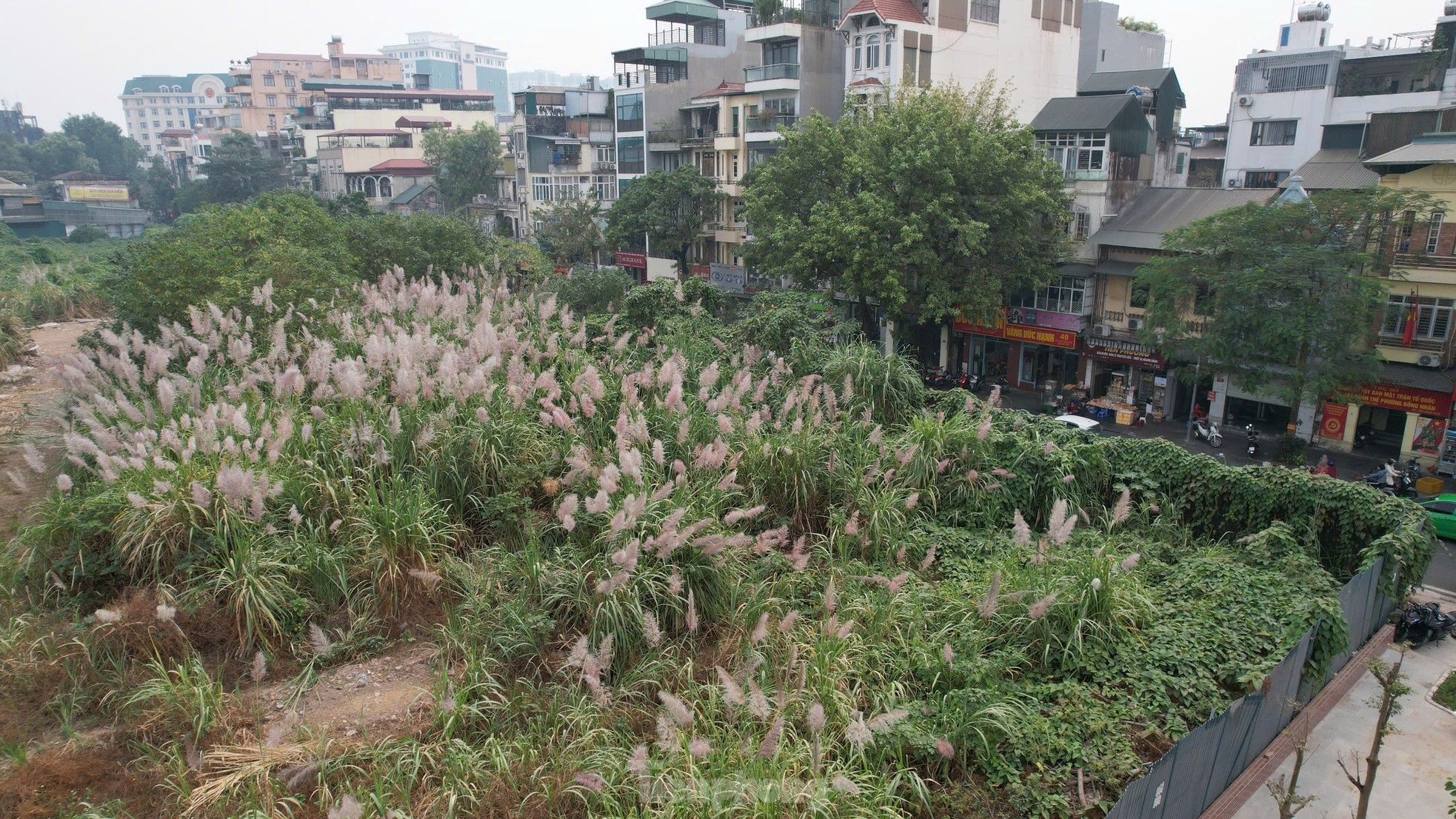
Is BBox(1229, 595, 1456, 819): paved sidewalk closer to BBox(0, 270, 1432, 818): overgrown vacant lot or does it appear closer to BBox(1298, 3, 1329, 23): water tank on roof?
BBox(0, 270, 1432, 818): overgrown vacant lot

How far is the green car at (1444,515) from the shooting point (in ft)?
51.8

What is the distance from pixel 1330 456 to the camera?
2095 cm

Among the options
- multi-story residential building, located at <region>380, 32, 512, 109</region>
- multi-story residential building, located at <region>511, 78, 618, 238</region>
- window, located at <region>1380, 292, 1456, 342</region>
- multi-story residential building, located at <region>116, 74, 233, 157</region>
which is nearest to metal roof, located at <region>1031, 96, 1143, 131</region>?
window, located at <region>1380, 292, 1456, 342</region>

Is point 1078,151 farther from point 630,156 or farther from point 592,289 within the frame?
point 630,156

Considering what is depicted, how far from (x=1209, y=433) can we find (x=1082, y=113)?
33.1 ft

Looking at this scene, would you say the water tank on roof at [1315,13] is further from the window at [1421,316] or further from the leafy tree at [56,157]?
the leafy tree at [56,157]

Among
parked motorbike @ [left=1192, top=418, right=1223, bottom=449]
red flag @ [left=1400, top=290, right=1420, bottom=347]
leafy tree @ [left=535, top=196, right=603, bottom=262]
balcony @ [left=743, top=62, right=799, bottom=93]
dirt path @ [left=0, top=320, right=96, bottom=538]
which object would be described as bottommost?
parked motorbike @ [left=1192, top=418, right=1223, bottom=449]

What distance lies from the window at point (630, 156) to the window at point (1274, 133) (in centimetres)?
2342

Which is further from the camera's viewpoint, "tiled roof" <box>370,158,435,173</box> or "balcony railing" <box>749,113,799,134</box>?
"tiled roof" <box>370,158,435,173</box>

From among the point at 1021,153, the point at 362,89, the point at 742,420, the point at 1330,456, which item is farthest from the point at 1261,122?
the point at 362,89

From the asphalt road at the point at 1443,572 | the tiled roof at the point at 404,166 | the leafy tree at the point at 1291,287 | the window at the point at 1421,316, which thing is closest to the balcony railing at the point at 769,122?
the leafy tree at the point at 1291,287

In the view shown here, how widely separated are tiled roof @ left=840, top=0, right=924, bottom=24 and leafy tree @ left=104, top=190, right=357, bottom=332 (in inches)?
773

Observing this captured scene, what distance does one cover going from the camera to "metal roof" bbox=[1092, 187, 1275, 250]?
79.5ft

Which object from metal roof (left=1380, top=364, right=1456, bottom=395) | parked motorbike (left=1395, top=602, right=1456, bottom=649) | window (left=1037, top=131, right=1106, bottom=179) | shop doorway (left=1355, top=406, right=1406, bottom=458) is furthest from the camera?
window (left=1037, top=131, right=1106, bottom=179)
